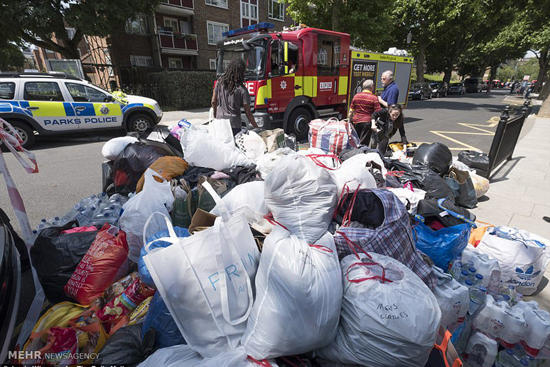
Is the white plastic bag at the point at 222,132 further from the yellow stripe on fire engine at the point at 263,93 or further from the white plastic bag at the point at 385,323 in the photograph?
the yellow stripe on fire engine at the point at 263,93

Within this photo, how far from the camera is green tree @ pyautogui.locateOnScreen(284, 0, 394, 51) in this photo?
13.0 metres

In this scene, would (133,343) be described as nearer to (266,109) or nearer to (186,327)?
(186,327)

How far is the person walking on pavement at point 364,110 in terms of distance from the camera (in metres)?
4.98

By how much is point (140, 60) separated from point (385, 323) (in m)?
22.8

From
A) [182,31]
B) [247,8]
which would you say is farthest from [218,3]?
[182,31]

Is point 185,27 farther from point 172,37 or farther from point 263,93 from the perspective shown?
point 263,93

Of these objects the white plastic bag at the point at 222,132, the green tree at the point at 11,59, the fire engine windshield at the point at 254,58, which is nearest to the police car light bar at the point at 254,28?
the fire engine windshield at the point at 254,58

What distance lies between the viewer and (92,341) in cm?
145

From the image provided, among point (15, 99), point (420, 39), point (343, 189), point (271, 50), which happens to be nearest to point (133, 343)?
point (343, 189)

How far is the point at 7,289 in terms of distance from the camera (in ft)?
4.78

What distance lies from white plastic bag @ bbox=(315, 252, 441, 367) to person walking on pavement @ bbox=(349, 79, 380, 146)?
4.07 m

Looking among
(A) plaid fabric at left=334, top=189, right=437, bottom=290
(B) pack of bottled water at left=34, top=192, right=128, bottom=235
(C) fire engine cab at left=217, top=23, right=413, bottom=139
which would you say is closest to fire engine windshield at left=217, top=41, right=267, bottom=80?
(C) fire engine cab at left=217, top=23, right=413, bottom=139

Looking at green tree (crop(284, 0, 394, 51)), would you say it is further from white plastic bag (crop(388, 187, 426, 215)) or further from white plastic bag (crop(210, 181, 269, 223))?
white plastic bag (crop(210, 181, 269, 223))

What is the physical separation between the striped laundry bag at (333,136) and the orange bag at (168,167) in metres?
1.96
